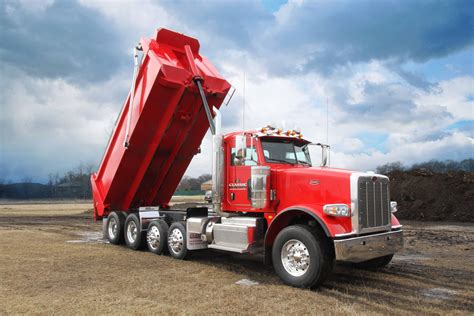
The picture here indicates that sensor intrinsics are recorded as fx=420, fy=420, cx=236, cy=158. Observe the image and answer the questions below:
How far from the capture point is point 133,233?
1122cm

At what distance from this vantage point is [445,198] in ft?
72.0

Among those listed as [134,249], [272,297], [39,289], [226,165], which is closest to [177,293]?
[272,297]

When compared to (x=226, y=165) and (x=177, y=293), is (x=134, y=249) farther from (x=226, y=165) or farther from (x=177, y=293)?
(x=177, y=293)

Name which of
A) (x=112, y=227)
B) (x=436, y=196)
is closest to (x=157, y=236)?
(x=112, y=227)

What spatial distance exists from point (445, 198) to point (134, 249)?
17443 millimetres

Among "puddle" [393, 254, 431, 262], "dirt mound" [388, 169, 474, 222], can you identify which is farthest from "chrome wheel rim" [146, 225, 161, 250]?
"dirt mound" [388, 169, 474, 222]

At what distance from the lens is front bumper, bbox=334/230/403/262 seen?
6441 mm

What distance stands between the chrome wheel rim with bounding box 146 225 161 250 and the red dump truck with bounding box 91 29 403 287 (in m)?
0.02

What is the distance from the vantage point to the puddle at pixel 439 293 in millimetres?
6371

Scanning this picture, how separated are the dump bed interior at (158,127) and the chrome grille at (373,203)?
434cm

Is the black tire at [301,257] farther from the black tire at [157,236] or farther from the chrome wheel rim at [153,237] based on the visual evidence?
the chrome wheel rim at [153,237]

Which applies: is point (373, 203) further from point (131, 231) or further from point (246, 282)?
point (131, 231)

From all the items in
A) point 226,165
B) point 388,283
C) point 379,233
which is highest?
point 226,165

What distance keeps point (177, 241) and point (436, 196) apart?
17.6 m
